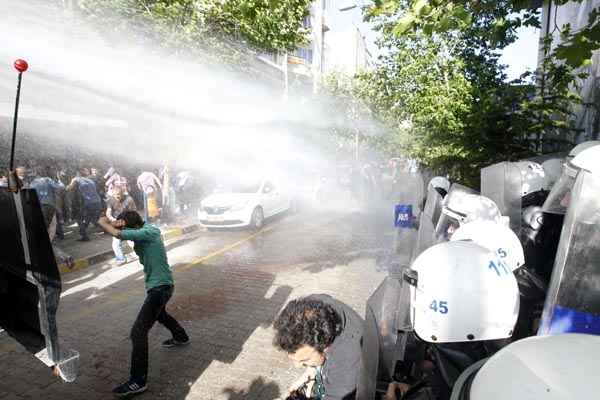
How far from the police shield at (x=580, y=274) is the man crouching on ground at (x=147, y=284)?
3.20 metres

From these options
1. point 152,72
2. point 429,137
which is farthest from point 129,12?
point 429,137

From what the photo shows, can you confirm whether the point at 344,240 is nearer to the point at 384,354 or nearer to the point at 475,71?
the point at 475,71

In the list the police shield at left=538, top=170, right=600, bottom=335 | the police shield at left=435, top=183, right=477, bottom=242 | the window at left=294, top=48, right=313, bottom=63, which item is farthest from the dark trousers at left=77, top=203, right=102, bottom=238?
the window at left=294, top=48, right=313, bottom=63

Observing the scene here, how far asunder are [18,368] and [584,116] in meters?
9.32

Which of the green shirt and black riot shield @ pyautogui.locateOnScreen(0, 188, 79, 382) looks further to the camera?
the green shirt

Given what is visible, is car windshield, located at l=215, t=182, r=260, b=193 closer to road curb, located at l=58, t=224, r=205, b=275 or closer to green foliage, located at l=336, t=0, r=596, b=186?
road curb, located at l=58, t=224, r=205, b=275

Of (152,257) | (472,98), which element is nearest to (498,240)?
(152,257)

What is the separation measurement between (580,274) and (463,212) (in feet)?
6.18

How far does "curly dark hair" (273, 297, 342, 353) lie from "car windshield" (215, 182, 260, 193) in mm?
9805

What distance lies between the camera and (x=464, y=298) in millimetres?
2223

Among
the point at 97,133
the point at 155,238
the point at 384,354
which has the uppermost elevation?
the point at 97,133

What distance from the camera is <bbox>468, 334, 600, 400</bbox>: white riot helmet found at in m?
1.03

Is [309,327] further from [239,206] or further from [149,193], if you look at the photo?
[149,193]

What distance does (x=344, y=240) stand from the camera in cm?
1000
